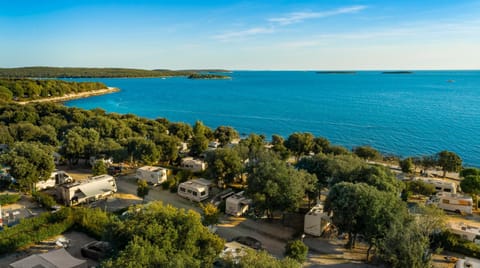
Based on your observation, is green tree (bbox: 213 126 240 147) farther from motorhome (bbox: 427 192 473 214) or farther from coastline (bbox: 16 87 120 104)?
coastline (bbox: 16 87 120 104)

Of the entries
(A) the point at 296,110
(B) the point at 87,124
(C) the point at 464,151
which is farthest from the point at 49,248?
(A) the point at 296,110

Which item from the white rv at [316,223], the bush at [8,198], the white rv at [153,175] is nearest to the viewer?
the white rv at [316,223]

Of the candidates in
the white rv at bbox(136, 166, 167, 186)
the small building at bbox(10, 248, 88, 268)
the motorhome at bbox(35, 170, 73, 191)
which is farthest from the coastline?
the small building at bbox(10, 248, 88, 268)

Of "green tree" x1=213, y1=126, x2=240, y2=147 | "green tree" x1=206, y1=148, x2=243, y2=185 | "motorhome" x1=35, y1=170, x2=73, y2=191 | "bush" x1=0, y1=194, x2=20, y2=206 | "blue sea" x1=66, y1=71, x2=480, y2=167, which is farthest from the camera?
"blue sea" x1=66, y1=71, x2=480, y2=167

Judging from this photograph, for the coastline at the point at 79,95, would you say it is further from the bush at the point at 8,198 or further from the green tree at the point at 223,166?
the green tree at the point at 223,166

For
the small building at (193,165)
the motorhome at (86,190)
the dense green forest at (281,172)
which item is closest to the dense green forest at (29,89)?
the dense green forest at (281,172)

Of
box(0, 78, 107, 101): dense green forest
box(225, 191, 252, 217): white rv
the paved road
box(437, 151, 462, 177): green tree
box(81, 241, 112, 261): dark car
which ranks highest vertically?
box(0, 78, 107, 101): dense green forest
